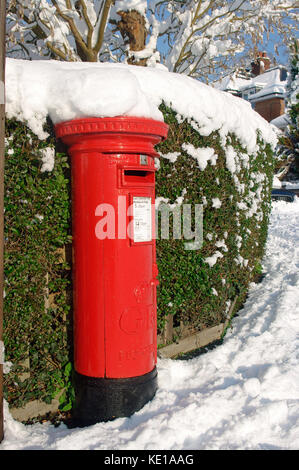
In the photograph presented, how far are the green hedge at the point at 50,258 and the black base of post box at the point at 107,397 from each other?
0.19 metres

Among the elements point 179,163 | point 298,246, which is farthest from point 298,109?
point 179,163

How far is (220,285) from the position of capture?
13.2 ft

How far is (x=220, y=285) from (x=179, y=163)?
1362mm

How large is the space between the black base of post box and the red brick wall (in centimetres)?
3279

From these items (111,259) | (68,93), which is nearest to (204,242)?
(111,259)

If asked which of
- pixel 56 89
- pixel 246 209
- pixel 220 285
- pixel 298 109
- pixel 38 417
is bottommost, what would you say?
pixel 38 417

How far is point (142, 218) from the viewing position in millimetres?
2617

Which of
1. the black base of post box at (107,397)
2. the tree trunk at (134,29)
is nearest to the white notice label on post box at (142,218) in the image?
the black base of post box at (107,397)

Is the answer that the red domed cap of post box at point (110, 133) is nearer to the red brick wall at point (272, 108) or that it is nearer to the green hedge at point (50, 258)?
the green hedge at point (50, 258)

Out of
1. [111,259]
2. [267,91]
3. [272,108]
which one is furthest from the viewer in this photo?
[272,108]

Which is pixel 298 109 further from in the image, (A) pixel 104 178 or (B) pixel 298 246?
(A) pixel 104 178

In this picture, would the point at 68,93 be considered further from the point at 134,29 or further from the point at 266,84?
the point at 266,84

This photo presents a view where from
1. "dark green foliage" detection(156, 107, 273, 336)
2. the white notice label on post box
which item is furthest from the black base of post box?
the white notice label on post box

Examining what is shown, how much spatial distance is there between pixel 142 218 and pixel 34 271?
31.0 inches
